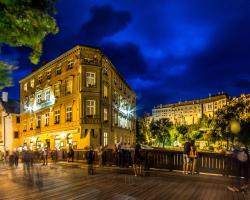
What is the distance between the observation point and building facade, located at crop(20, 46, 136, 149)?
40750mm

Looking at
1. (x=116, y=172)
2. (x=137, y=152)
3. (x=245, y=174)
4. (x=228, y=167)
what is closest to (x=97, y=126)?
(x=116, y=172)

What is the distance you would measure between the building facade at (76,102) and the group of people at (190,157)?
64.0 feet

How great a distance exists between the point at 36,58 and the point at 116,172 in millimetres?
13979

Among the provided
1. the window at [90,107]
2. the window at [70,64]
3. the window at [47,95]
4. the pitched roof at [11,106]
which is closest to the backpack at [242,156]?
the window at [90,107]

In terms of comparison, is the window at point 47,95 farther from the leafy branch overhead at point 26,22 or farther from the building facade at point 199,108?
the building facade at point 199,108

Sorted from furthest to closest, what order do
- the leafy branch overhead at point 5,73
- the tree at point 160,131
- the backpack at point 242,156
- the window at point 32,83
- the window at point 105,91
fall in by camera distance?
1. the tree at point 160,131
2. the window at point 32,83
3. the window at point 105,91
4. the backpack at point 242,156
5. the leafy branch overhead at point 5,73

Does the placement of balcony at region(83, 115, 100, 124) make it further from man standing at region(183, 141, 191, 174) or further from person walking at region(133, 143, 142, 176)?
man standing at region(183, 141, 191, 174)

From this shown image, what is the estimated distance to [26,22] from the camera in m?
7.75

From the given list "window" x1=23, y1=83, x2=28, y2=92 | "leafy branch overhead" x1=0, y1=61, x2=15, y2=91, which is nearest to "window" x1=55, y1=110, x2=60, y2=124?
"window" x1=23, y1=83, x2=28, y2=92

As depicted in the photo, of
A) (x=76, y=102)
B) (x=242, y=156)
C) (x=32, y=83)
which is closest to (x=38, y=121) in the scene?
(x=32, y=83)

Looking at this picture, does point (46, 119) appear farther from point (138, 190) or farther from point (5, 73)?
point (5, 73)

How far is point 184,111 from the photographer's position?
649ft

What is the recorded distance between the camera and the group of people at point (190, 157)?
17781 mm

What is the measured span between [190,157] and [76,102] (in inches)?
1003
